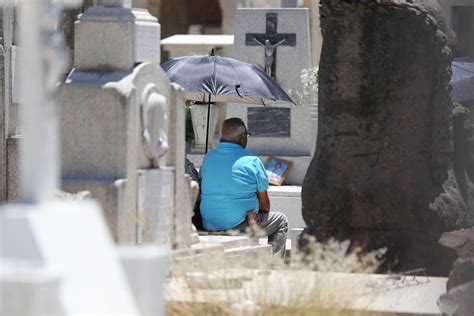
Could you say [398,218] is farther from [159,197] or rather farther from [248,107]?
[248,107]

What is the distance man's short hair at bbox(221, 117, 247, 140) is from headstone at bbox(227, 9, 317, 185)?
4.96 m

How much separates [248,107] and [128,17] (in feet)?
27.6

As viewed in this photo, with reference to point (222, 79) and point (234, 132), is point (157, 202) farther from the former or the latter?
point (222, 79)

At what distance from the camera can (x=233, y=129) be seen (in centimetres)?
1236

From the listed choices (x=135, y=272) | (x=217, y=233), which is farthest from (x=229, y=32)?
(x=135, y=272)

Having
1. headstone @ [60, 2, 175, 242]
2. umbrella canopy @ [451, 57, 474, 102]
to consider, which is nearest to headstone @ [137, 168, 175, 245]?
headstone @ [60, 2, 175, 242]

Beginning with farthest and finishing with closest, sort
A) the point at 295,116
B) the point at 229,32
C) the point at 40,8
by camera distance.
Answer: the point at 229,32, the point at 295,116, the point at 40,8

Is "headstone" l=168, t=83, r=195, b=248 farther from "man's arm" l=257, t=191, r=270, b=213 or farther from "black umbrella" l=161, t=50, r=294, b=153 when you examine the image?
"black umbrella" l=161, t=50, r=294, b=153

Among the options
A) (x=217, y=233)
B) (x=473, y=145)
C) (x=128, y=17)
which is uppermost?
(x=128, y=17)

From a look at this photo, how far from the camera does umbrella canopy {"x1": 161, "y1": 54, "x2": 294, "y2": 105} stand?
13820mm

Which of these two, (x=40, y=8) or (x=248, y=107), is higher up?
(x=40, y=8)

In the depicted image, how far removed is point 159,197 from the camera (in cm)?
954

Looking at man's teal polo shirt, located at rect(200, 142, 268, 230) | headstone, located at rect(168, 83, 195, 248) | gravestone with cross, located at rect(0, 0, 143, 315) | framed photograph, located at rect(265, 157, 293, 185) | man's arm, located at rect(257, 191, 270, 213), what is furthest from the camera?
framed photograph, located at rect(265, 157, 293, 185)

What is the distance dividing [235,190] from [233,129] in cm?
52
